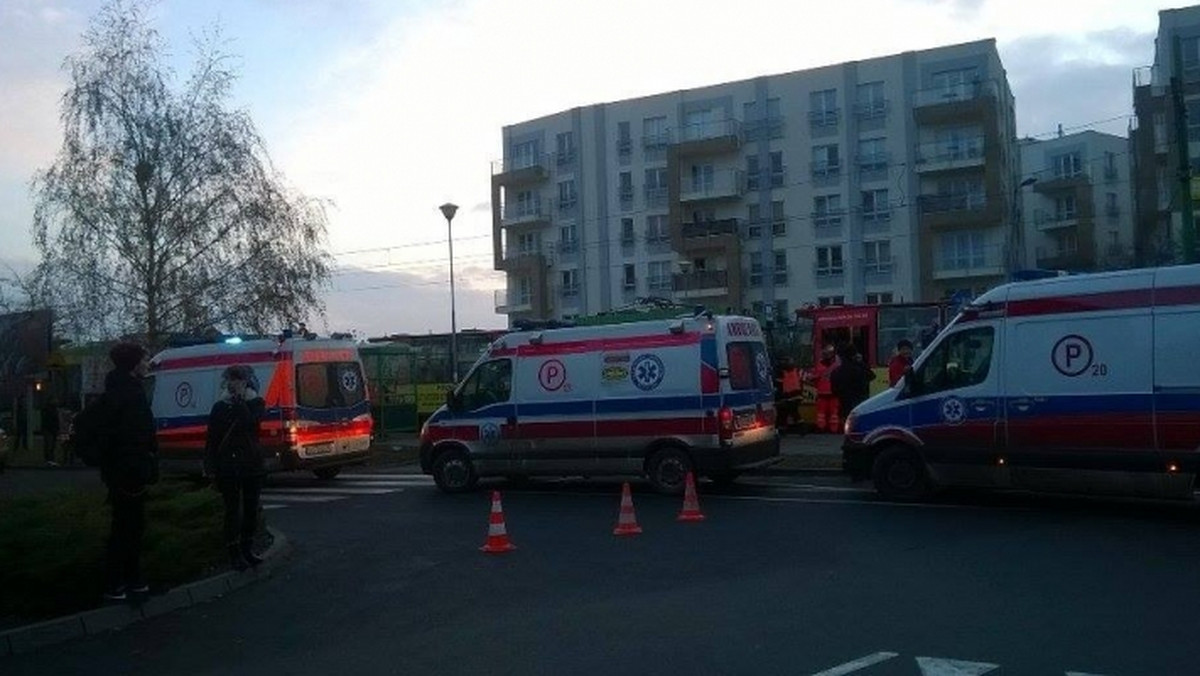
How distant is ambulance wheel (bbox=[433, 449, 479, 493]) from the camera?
20422 mm

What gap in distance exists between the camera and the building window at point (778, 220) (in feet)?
194

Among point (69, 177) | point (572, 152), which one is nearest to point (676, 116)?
point (572, 152)

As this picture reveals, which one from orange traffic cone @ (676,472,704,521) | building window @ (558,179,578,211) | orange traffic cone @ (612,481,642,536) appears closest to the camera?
orange traffic cone @ (612,481,642,536)

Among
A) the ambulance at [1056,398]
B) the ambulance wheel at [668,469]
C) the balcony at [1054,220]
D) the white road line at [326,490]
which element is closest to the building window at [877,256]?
the balcony at [1054,220]

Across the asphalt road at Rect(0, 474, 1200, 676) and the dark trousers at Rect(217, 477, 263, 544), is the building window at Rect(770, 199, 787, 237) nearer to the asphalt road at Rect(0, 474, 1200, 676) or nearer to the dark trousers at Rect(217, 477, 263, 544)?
the asphalt road at Rect(0, 474, 1200, 676)

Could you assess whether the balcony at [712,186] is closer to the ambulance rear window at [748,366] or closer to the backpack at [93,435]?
the ambulance rear window at [748,366]

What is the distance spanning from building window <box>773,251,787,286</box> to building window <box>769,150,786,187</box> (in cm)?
300

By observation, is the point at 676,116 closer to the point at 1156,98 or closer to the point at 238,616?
the point at 1156,98

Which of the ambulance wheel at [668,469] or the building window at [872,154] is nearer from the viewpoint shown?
the ambulance wheel at [668,469]

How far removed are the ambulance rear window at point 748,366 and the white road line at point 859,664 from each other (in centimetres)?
1045

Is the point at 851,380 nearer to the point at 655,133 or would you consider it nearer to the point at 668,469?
the point at 668,469

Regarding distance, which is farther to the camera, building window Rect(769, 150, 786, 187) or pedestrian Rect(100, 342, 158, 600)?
building window Rect(769, 150, 786, 187)

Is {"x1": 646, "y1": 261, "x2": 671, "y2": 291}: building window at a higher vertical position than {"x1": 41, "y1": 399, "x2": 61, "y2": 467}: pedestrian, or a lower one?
higher

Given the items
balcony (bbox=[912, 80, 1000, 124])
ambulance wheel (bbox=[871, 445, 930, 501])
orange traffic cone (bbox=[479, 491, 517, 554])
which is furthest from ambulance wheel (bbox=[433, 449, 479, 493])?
balcony (bbox=[912, 80, 1000, 124])
